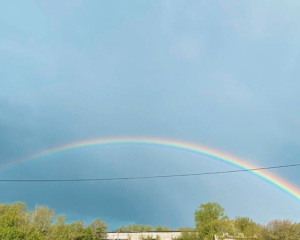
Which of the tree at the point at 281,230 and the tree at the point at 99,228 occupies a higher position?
the tree at the point at 99,228

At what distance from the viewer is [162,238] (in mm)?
84688

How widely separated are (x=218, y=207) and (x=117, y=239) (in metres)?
32.2

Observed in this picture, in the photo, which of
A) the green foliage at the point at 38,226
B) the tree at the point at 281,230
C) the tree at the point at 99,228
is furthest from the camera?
the tree at the point at 99,228

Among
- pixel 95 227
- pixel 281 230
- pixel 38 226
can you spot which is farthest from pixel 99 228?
pixel 281 230

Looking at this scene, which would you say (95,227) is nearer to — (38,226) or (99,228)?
(99,228)

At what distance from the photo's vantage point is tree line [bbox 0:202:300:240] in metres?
37.3

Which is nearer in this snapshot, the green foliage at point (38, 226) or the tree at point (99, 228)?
the green foliage at point (38, 226)

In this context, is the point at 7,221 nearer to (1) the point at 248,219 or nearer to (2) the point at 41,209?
(2) the point at 41,209

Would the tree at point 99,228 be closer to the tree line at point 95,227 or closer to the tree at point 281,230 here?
the tree line at point 95,227

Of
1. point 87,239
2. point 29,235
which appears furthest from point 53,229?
point 87,239

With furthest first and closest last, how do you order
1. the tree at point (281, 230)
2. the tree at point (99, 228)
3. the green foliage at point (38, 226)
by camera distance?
1. the tree at point (99, 228)
2. the tree at point (281, 230)
3. the green foliage at point (38, 226)

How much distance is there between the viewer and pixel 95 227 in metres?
88.6

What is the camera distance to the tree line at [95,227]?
1469 inches

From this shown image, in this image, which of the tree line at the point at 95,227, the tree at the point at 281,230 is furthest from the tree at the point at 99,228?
the tree at the point at 281,230
